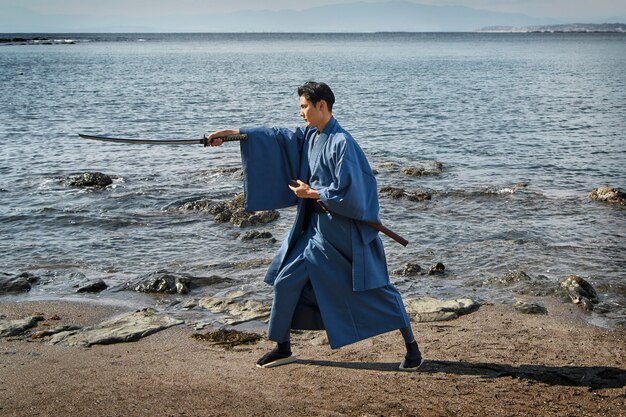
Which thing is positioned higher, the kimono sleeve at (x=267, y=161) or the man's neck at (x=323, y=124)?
the man's neck at (x=323, y=124)

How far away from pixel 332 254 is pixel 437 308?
7.63ft

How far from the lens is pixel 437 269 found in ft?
31.2

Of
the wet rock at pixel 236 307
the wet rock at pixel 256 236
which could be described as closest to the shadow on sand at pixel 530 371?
the wet rock at pixel 236 307

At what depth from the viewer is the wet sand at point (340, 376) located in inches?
211

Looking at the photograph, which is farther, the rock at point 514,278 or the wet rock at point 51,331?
the rock at point 514,278

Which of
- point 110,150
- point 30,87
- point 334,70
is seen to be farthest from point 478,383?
point 334,70

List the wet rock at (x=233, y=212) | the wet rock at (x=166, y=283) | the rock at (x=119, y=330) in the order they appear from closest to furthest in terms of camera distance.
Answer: the rock at (x=119, y=330)
the wet rock at (x=166, y=283)
the wet rock at (x=233, y=212)

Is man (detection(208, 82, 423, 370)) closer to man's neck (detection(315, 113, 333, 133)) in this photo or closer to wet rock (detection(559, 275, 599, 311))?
man's neck (detection(315, 113, 333, 133))

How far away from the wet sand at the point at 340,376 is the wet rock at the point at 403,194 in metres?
7.00

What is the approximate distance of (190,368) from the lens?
20.2 ft

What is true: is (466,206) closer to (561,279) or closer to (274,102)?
(561,279)

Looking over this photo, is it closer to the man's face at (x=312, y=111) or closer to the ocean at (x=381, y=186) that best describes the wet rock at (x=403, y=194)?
the ocean at (x=381, y=186)

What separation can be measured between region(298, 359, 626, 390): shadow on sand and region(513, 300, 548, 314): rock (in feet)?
5.48

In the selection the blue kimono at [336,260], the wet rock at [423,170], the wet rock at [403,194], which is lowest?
the wet rock at [423,170]
